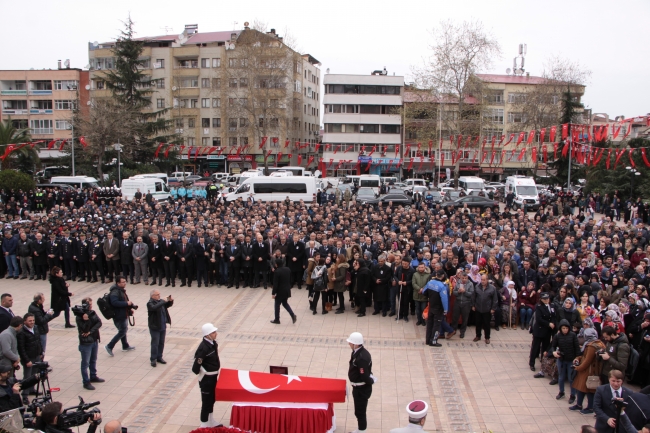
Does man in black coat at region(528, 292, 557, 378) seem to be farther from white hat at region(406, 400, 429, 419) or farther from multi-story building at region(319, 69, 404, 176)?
multi-story building at region(319, 69, 404, 176)

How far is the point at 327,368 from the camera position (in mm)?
9547

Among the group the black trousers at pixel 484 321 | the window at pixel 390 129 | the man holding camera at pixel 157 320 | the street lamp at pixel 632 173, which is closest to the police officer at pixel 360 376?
the man holding camera at pixel 157 320

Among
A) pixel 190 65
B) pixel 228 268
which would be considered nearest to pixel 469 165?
pixel 190 65

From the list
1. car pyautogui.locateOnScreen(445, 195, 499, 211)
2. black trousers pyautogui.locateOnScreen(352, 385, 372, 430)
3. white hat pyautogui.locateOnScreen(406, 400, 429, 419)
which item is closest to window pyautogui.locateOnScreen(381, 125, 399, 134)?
car pyautogui.locateOnScreen(445, 195, 499, 211)

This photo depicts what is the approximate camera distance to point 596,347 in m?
7.77

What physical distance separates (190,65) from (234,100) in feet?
36.7

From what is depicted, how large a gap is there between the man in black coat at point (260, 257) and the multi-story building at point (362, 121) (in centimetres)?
4089

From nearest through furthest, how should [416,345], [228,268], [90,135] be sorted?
[416,345] → [228,268] → [90,135]

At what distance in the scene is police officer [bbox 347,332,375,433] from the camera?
7.00 metres

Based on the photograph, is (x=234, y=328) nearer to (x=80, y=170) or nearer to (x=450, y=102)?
(x=450, y=102)

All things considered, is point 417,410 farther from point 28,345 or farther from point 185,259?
point 185,259

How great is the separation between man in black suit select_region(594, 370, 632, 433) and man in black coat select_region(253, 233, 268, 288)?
9.99 metres

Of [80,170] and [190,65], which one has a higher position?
[190,65]

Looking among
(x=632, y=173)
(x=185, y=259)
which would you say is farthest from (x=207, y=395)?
(x=632, y=173)
